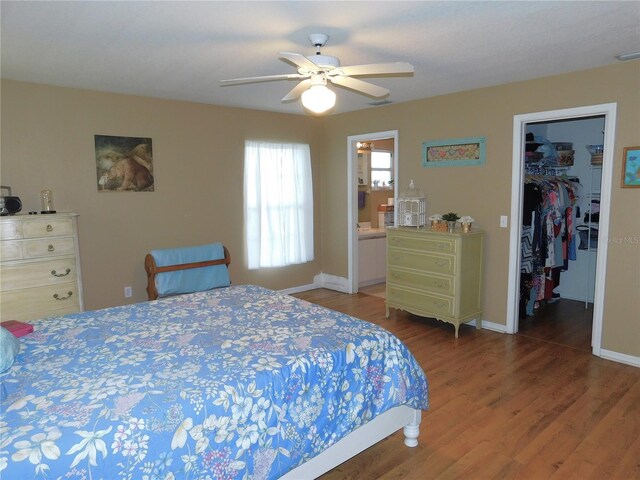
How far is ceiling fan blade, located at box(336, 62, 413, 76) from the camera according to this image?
2535 millimetres

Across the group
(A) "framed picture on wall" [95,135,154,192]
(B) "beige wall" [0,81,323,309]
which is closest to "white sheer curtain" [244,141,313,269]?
(B) "beige wall" [0,81,323,309]

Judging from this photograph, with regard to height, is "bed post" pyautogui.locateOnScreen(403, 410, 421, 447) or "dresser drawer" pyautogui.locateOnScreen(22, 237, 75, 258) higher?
"dresser drawer" pyautogui.locateOnScreen(22, 237, 75, 258)

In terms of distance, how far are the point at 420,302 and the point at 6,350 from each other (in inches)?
144

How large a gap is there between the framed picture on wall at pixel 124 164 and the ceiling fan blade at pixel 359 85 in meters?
2.71

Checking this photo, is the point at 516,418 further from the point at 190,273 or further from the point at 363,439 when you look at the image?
the point at 190,273

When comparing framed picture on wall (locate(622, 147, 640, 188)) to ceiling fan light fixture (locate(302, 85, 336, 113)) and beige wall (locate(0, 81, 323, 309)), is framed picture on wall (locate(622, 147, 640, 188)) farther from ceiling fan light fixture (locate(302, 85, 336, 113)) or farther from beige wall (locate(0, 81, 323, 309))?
beige wall (locate(0, 81, 323, 309))

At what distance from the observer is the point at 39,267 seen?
372 centimetres

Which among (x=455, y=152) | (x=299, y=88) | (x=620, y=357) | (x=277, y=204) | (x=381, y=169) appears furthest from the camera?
(x=381, y=169)

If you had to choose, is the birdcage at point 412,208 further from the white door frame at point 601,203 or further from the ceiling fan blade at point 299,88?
the ceiling fan blade at point 299,88

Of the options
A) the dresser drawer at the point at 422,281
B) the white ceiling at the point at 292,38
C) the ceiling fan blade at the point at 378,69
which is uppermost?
the white ceiling at the point at 292,38

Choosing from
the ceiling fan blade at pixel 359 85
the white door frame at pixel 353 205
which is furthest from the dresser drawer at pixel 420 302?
the ceiling fan blade at pixel 359 85

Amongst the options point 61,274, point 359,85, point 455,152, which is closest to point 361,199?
point 455,152

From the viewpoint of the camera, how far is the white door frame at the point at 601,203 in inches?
142

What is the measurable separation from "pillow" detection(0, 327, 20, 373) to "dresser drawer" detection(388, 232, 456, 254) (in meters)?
3.54
